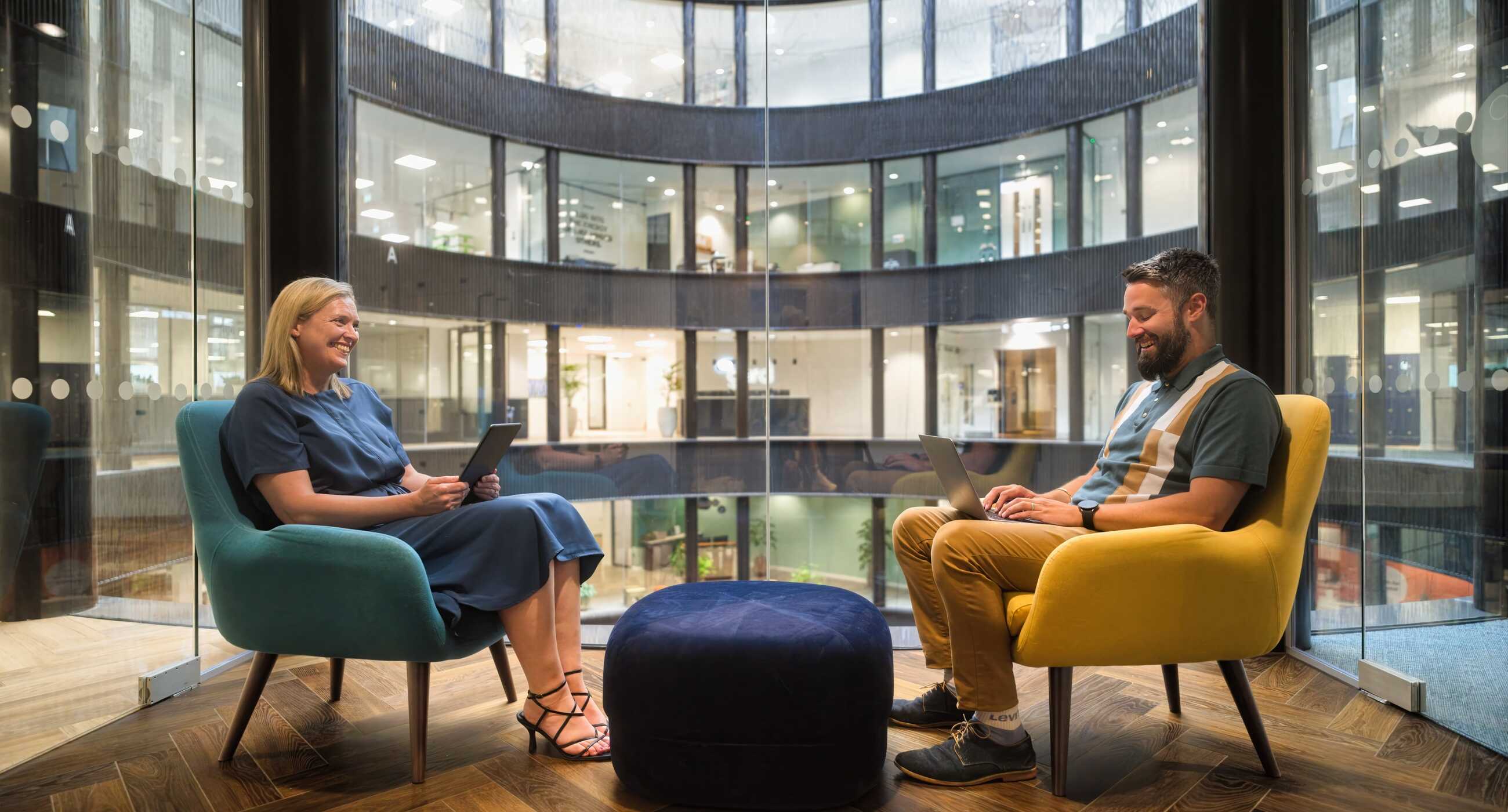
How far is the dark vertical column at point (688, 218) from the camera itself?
15.3 feet

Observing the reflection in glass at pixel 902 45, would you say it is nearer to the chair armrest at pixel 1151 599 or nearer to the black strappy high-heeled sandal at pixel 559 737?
the chair armrest at pixel 1151 599

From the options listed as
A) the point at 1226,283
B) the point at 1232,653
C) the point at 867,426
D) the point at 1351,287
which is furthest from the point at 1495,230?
the point at 867,426

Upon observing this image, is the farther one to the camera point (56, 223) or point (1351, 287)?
point (1351, 287)

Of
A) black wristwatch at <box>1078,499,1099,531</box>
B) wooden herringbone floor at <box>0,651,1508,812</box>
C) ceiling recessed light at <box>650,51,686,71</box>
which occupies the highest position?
ceiling recessed light at <box>650,51,686,71</box>

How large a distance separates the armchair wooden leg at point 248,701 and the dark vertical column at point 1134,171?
4.97m

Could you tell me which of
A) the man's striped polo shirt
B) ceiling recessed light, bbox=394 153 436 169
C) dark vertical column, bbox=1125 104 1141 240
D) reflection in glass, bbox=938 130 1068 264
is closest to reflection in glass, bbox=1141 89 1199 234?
dark vertical column, bbox=1125 104 1141 240

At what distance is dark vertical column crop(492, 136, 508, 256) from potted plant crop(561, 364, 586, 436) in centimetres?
79

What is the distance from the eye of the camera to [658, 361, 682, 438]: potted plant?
14.3 ft

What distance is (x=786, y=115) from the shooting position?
14.8 feet

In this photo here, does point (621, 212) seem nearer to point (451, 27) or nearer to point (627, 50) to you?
point (627, 50)

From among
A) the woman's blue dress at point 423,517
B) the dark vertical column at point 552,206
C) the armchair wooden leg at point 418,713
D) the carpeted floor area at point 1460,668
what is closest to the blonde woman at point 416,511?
the woman's blue dress at point 423,517

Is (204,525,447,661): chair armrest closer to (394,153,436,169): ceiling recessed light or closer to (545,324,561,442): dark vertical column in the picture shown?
(545,324,561,442): dark vertical column

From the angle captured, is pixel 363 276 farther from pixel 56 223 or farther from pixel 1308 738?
pixel 1308 738

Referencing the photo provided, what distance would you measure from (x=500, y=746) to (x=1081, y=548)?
1678mm
